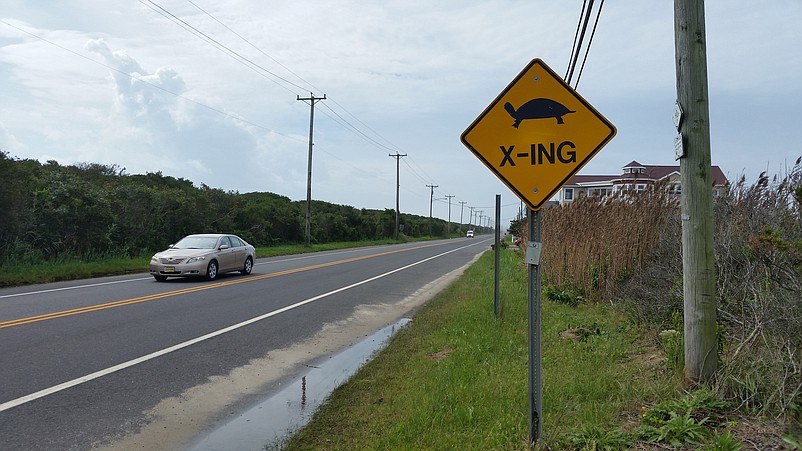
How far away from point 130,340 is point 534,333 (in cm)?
649

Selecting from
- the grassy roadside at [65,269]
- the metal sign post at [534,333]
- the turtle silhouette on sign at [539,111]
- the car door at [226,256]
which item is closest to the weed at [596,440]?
the metal sign post at [534,333]

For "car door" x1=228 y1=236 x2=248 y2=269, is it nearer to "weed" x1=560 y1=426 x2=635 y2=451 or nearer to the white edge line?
the white edge line

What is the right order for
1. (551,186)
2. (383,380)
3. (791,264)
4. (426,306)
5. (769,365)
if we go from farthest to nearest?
1. (426,306)
2. (383,380)
3. (791,264)
4. (769,365)
5. (551,186)

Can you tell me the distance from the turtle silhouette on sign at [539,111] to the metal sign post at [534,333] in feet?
2.03

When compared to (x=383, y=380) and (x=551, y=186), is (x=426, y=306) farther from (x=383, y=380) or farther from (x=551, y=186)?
(x=551, y=186)

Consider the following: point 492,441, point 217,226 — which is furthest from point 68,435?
point 217,226

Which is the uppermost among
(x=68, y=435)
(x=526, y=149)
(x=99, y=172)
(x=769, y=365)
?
(x=99, y=172)

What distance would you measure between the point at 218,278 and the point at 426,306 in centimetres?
750

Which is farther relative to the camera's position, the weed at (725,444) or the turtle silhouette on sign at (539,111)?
the turtle silhouette on sign at (539,111)

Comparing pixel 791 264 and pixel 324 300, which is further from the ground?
pixel 791 264

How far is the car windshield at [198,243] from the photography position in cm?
1681

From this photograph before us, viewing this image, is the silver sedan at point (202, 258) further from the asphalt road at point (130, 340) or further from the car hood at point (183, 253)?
the asphalt road at point (130, 340)

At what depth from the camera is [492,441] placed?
13.5ft

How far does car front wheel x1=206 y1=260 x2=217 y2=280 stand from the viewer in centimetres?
1626
